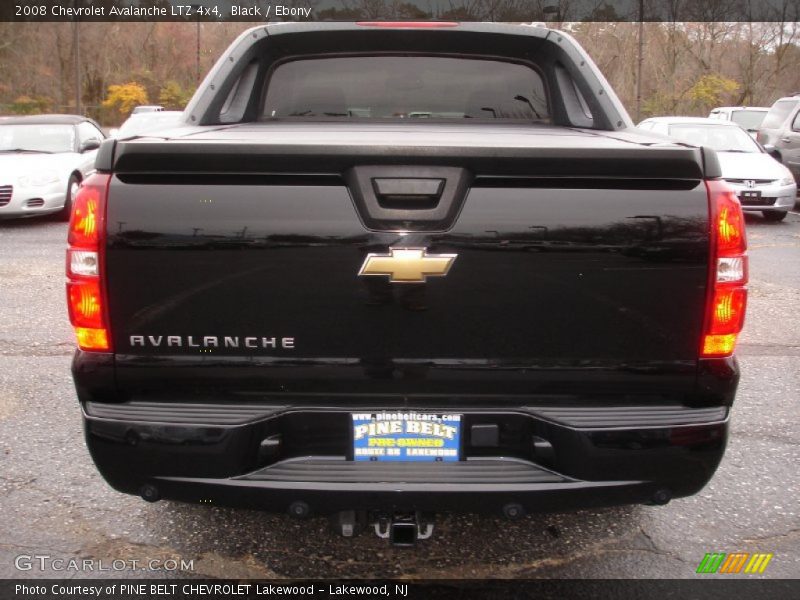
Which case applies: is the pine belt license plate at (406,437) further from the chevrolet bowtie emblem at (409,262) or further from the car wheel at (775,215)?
the car wheel at (775,215)

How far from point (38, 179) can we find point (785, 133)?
12.8 m

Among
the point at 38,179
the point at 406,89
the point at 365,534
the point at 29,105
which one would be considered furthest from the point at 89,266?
the point at 29,105

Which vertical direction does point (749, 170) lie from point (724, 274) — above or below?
below

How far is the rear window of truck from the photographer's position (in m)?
3.93

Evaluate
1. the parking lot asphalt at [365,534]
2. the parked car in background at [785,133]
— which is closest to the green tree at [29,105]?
the parked car in background at [785,133]

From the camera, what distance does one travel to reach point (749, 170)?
11695mm

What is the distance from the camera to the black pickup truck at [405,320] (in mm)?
2129

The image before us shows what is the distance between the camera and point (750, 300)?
7281 mm

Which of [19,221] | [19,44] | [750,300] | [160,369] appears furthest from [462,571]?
[19,44]

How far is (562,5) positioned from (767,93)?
55.8 feet

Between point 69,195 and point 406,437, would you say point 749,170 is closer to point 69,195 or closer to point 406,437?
point 69,195

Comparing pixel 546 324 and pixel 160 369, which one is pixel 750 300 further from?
pixel 160 369

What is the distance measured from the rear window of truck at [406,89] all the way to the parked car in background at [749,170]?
27.4 ft

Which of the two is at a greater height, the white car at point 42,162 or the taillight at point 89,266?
the taillight at point 89,266
